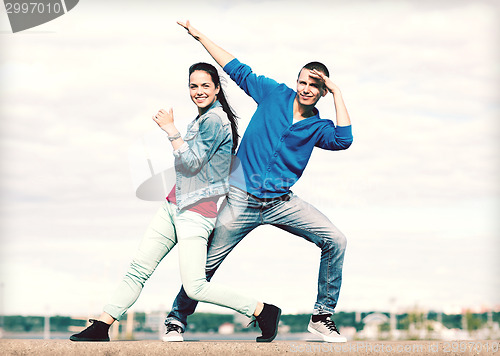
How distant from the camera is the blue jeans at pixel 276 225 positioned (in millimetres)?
5668

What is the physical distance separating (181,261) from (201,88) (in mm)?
1532

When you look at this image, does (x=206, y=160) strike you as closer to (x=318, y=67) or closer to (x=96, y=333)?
(x=318, y=67)

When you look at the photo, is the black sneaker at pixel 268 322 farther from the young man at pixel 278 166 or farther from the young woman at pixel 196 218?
the young man at pixel 278 166

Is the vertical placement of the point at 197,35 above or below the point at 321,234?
above

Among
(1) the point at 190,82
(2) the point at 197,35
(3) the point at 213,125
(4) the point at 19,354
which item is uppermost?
(2) the point at 197,35

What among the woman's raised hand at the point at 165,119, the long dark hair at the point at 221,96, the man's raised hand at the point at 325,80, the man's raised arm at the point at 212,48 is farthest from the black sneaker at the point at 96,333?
the man's raised hand at the point at 325,80

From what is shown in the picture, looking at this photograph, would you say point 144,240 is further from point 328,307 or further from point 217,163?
point 328,307

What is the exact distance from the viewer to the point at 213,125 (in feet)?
17.9

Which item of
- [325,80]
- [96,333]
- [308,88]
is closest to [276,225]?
[308,88]

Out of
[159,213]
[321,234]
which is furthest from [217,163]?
[321,234]

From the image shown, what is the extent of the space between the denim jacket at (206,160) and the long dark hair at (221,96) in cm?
9

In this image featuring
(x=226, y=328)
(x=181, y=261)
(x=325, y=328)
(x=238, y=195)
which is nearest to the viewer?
(x=181, y=261)

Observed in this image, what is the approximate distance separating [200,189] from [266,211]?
66cm

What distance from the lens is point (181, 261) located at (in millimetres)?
5422
